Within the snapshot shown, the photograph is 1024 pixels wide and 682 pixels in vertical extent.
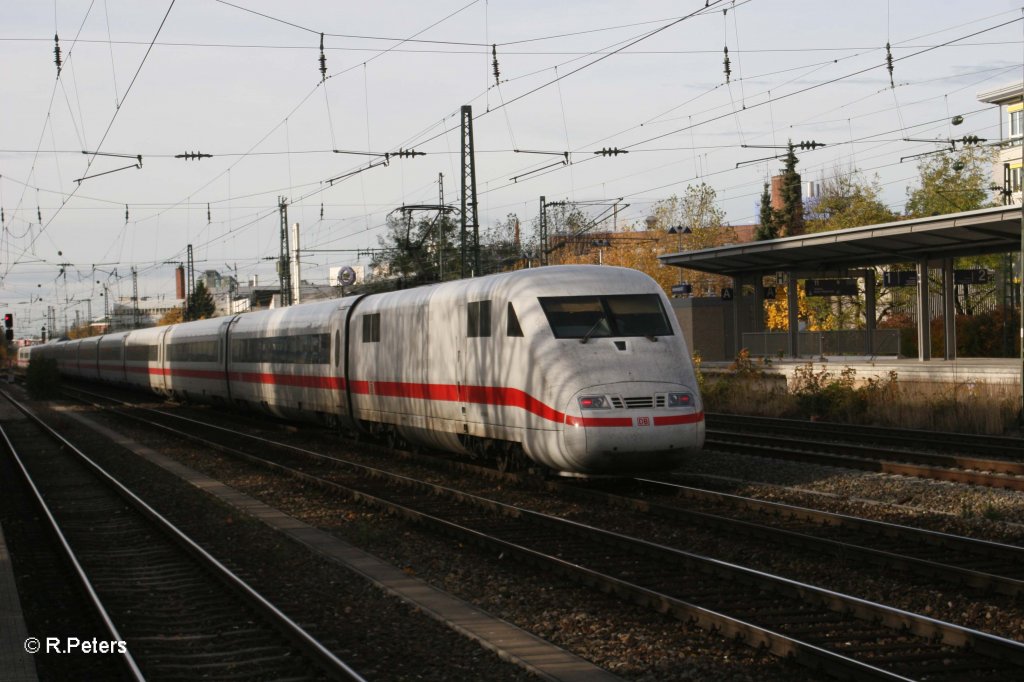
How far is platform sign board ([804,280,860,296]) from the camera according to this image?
33966 millimetres

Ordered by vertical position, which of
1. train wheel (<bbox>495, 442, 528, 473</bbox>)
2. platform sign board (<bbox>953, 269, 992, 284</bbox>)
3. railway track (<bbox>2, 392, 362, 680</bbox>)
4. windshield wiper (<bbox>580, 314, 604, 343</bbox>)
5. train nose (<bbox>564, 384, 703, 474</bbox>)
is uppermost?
platform sign board (<bbox>953, 269, 992, 284</bbox>)

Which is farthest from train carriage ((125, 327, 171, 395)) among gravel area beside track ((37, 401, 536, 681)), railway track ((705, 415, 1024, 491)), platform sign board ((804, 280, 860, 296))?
gravel area beside track ((37, 401, 536, 681))

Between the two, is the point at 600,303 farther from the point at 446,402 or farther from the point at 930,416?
the point at 930,416

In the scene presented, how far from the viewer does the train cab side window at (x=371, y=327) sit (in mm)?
20422

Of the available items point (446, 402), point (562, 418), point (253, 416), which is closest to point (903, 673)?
point (562, 418)

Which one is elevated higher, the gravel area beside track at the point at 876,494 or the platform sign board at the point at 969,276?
the platform sign board at the point at 969,276

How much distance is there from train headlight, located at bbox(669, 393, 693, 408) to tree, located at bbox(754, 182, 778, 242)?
7095 centimetres

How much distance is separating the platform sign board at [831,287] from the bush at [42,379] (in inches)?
1345

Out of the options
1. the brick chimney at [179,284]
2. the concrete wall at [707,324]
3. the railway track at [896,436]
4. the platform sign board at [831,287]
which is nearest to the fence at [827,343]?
the platform sign board at [831,287]

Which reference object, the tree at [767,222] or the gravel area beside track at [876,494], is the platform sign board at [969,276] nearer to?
the gravel area beside track at [876,494]

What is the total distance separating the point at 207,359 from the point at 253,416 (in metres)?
2.86

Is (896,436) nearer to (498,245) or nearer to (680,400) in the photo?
(680,400)

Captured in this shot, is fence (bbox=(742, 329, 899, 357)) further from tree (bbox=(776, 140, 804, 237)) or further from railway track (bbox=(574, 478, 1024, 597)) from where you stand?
tree (bbox=(776, 140, 804, 237))

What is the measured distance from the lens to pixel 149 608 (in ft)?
30.8
